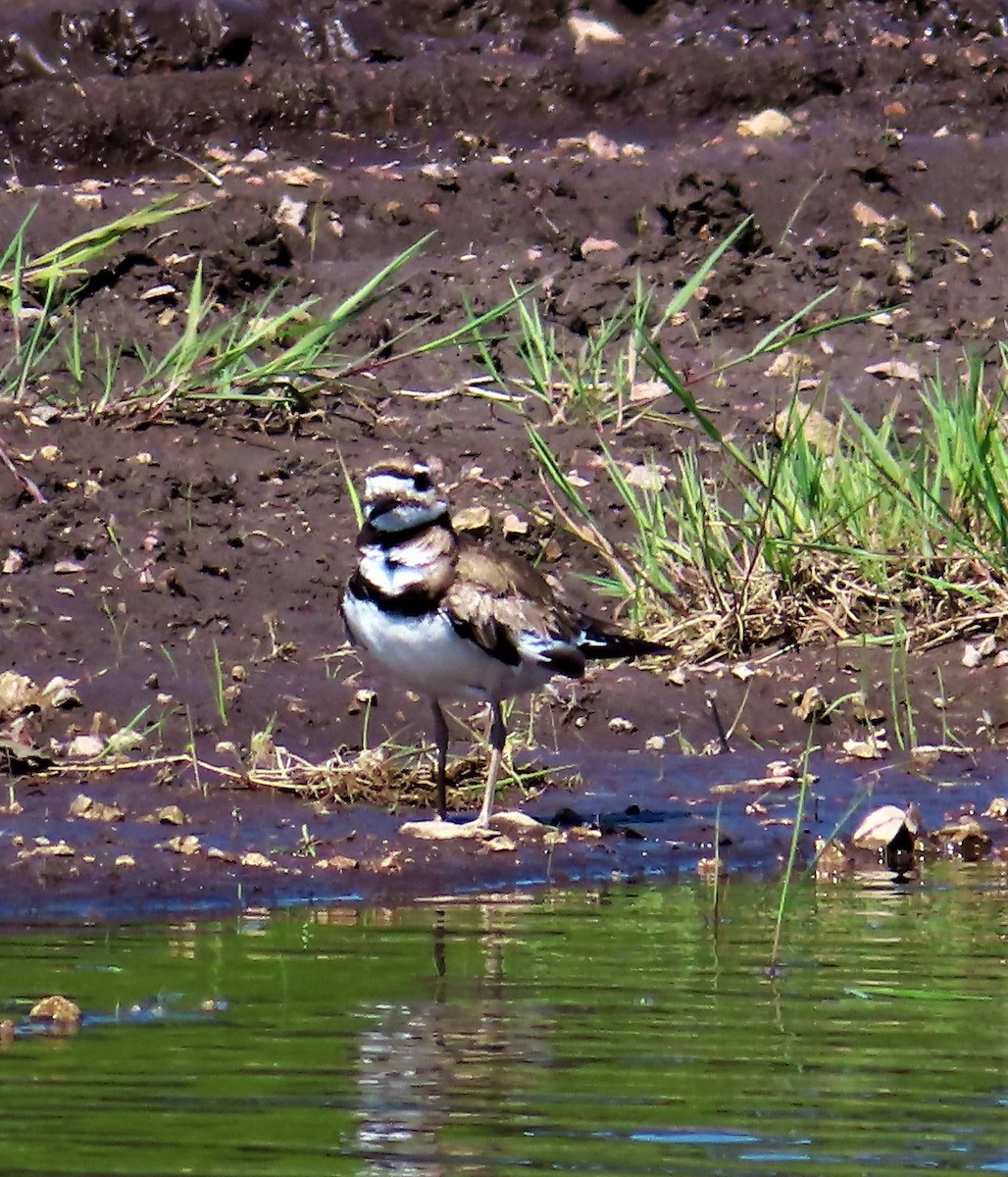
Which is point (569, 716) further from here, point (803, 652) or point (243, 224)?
point (243, 224)

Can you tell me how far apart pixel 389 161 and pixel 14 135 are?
2.05 m

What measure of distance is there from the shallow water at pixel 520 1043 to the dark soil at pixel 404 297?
2.26 ft

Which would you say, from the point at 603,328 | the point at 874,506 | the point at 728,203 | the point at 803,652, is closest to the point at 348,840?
the point at 803,652

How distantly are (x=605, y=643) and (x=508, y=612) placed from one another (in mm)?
521

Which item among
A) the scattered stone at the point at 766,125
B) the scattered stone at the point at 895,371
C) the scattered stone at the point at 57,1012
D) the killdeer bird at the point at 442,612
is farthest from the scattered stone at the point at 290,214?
the scattered stone at the point at 57,1012

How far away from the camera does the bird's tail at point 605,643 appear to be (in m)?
6.70

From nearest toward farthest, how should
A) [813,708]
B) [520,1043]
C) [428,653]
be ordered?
1. [520,1043]
2. [428,653]
3. [813,708]

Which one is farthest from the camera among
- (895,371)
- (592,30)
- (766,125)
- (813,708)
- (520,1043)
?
(592,30)

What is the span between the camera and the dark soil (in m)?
6.62

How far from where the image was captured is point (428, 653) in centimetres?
625

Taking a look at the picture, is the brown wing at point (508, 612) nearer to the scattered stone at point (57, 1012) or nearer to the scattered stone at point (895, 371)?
the scattered stone at point (57, 1012)

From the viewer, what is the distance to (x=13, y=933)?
5039mm

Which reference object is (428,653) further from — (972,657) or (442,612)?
(972,657)

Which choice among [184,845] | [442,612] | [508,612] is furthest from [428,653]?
[184,845]
